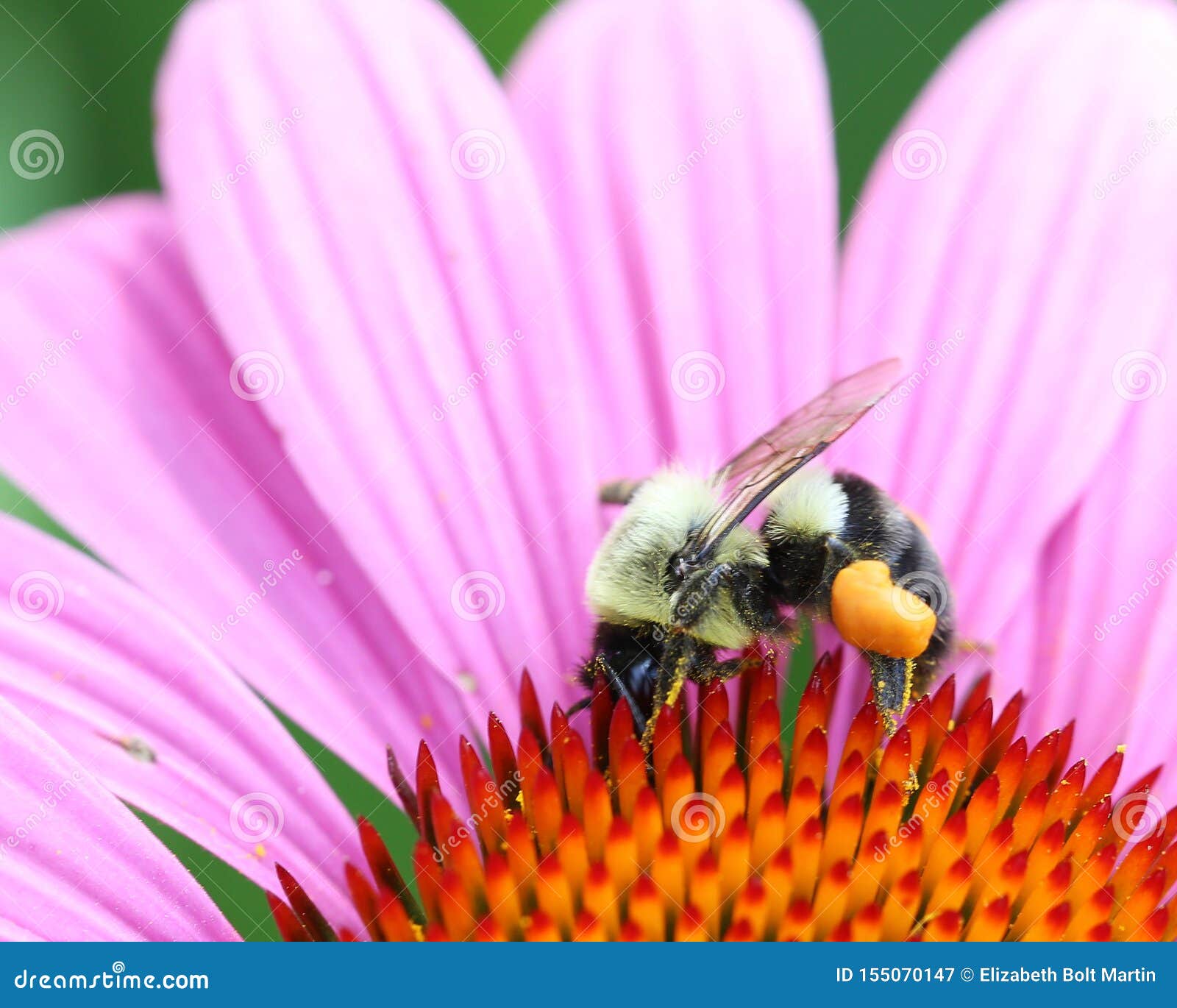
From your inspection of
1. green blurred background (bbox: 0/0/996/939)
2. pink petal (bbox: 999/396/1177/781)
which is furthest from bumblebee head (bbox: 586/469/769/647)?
pink petal (bbox: 999/396/1177/781)

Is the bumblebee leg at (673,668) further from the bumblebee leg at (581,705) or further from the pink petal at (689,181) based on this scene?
the pink petal at (689,181)

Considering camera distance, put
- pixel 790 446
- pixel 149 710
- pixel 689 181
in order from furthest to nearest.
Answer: pixel 689 181 → pixel 149 710 → pixel 790 446

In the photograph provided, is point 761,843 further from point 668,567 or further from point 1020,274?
point 1020,274

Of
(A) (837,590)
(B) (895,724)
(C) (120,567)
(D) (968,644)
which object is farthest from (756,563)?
(C) (120,567)

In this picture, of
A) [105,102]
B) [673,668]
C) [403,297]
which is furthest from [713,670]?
[105,102]

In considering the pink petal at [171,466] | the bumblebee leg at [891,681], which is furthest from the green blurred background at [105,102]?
the bumblebee leg at [891,681]

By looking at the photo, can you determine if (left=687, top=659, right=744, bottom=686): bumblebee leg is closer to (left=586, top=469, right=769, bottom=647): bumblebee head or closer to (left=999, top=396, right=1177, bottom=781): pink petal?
(left=586, top=469, right=769, bottom=647): bumblebee head

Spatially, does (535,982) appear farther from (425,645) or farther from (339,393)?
(339,393)
